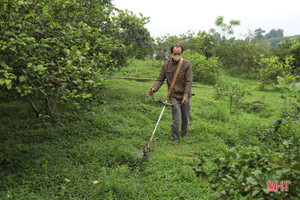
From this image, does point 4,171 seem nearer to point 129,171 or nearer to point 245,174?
point 129,171

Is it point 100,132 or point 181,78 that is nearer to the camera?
point 181,78

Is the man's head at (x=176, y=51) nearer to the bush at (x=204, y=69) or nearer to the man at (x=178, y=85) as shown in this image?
the man at (x=178, y=85)

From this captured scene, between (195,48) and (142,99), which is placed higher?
(195,48)

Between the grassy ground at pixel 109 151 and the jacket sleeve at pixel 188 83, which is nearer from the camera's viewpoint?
the grassy ground at pixel 109 151

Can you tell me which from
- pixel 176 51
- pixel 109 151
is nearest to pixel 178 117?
pixel 176 51

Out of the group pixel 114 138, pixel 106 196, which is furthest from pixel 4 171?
pixel 114 138

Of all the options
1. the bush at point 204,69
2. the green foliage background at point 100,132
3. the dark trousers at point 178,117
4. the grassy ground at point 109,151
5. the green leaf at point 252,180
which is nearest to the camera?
the green leaf at point 252,180

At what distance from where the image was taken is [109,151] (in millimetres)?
4551

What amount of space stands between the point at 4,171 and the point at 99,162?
4.88ft

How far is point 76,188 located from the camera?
3.55 meters

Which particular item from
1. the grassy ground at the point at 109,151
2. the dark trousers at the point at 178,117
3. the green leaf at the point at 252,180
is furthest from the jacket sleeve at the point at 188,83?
the green leaf at the point at 252,180

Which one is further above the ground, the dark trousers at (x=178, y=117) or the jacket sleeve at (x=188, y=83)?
the jacket sleeve at (x=188, y=83)

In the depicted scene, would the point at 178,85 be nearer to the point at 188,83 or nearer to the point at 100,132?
the point at 188,83

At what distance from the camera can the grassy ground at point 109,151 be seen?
11.4ft
